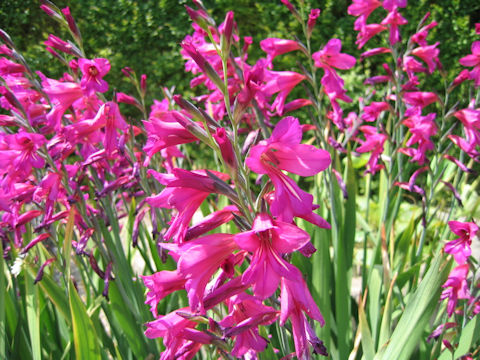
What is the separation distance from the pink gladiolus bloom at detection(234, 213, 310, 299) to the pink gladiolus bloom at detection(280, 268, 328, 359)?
4 cm

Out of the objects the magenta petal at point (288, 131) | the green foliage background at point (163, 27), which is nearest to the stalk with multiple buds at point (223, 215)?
the magenta petal at point (288, 131)

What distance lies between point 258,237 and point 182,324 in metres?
0.35

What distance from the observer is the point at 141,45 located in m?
5.39

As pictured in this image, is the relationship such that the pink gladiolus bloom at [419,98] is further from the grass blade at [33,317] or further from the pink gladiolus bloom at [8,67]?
the grass blade at [33,317]

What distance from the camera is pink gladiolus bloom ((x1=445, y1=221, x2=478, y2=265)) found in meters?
1.39

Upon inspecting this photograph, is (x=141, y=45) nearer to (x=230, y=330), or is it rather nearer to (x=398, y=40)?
(x=398, y=40)

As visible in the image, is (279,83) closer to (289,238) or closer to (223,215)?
(223,215)

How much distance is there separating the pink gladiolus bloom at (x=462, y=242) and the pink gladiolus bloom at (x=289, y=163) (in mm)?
815

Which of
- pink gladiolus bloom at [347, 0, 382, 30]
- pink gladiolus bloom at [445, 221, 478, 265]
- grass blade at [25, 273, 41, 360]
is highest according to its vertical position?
pink gladiolus bloom at [347, 0, 382, 30]

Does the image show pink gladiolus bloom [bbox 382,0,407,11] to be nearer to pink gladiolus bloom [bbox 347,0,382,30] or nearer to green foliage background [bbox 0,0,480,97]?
pink gladiolus bloom [bbox 347,0,382,30]

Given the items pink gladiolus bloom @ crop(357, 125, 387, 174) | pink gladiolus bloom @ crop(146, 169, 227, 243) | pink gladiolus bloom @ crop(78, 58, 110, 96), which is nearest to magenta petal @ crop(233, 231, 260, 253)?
pink gladiolus bloom @ crop(146, 169, 227, 243)

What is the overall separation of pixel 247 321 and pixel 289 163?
0.36 metres

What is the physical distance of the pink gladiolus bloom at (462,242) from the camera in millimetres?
1390

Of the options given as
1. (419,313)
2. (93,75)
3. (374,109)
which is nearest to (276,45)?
(374,109)
